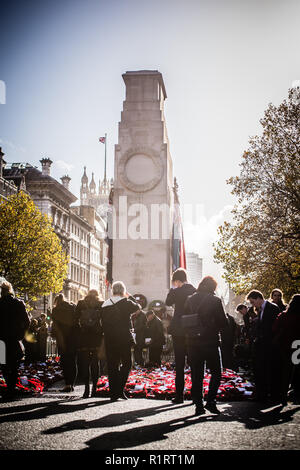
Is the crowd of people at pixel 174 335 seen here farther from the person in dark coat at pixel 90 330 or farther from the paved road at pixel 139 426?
the paved road at pixel 139 426

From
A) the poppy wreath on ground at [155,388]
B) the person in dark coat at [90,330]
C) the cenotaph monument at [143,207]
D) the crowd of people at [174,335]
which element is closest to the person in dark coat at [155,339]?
the poppy wreath on ground at [155,388]

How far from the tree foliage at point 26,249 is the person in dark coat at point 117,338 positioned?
1159 inches

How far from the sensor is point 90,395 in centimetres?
1006

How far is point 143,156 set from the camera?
32250 millimetres

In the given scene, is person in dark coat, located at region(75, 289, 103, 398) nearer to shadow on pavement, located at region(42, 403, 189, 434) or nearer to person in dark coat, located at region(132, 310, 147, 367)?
shadow on pavement, located at region(42, 403, 189, 434)

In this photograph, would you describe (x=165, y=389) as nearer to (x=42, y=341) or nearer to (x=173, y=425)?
(x=173, y=425)

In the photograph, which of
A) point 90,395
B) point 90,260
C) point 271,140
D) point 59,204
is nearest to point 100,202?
point 90,260

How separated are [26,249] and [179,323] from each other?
1226 inches

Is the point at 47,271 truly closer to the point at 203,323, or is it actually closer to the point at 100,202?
the point at 203,323

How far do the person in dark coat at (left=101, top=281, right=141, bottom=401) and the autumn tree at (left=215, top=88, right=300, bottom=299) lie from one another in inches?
571

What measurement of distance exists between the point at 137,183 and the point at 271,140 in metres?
10.3

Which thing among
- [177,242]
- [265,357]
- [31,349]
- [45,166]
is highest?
[45,166]

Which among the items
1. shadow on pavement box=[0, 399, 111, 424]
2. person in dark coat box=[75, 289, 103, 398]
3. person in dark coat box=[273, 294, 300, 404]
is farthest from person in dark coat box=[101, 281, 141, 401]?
person in dark coat box=[273, 294, 300, 404]
